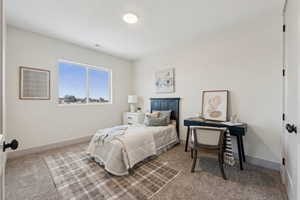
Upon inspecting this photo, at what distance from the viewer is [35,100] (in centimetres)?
276

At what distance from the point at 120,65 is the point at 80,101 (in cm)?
181

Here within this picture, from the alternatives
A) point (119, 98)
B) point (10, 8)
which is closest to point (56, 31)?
point (10, 8)

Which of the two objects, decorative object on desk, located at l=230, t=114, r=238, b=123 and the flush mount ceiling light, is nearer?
the flush mount ceiling light

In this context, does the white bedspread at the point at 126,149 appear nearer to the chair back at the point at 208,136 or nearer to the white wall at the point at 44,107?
the chair back at the point at 208,136

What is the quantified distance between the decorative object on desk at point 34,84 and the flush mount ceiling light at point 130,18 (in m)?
2.22

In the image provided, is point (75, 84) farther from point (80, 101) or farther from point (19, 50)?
point (19, 50)

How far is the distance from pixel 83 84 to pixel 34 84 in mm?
1115

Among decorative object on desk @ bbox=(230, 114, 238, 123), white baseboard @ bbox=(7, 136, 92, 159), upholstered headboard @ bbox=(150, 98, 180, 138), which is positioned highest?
upholstered headboard @ bbox=(150, 98, 180, 138)

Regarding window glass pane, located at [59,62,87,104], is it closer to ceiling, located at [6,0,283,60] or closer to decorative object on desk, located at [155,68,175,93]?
ceiling, located at [6,0,283,60]

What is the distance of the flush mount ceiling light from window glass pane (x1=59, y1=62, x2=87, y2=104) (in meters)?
2.14

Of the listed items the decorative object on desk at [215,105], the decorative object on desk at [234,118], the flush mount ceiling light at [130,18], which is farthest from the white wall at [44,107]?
the decorative object on desk at [234,118]

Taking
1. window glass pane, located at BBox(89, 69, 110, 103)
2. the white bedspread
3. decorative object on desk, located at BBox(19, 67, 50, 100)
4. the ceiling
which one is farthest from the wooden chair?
decorative object on desk, located at BBox(19, 67, 50, 100)

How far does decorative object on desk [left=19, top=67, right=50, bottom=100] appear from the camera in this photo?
2604mm

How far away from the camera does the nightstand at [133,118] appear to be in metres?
3.89
